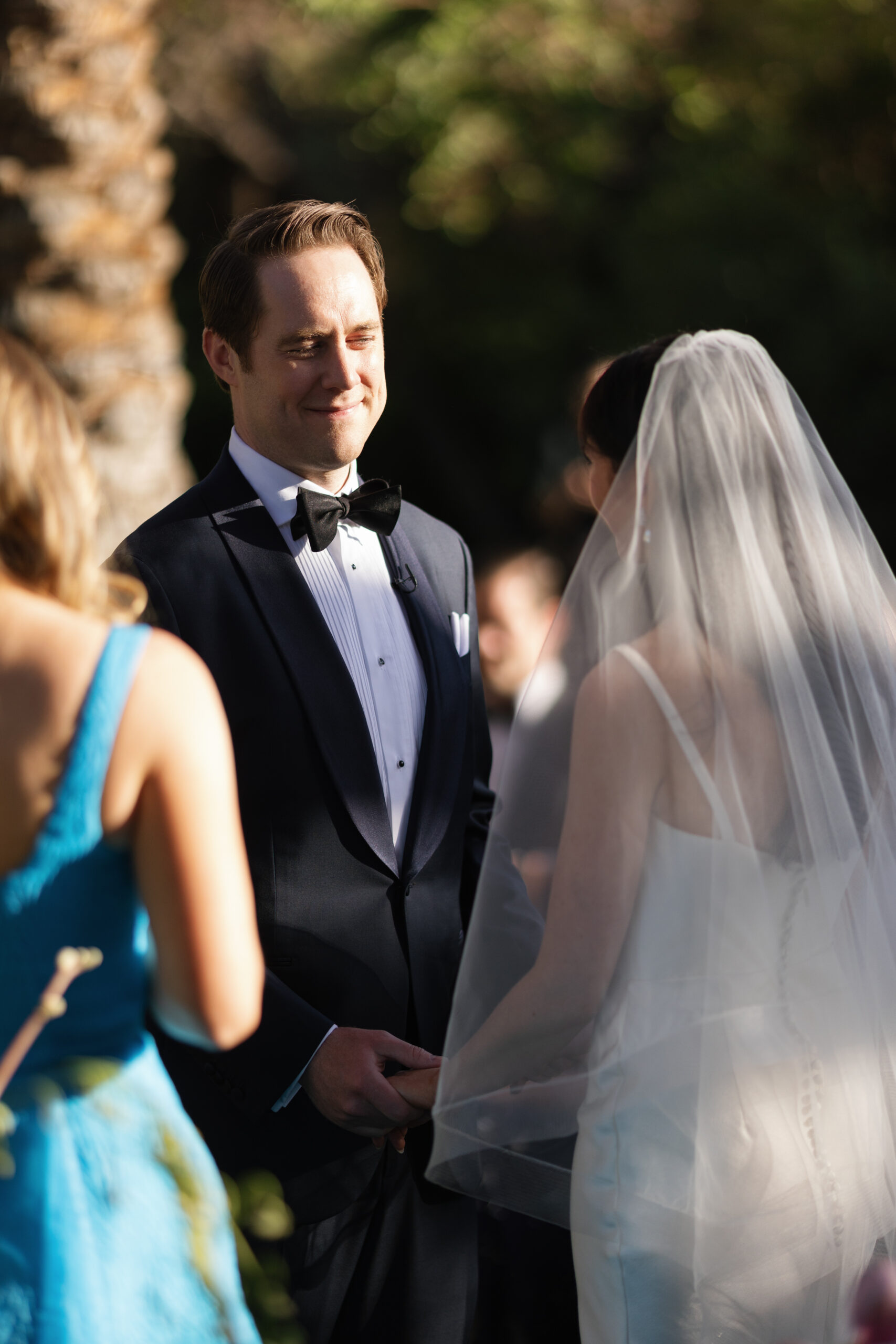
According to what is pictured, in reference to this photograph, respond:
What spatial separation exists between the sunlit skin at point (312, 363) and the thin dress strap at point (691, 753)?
766mm

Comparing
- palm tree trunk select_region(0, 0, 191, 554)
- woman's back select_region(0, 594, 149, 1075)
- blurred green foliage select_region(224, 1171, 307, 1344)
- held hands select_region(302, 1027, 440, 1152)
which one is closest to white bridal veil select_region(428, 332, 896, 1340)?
held hands select_region(302, 1027, 440, 1152)

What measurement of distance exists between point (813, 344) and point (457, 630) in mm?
7350

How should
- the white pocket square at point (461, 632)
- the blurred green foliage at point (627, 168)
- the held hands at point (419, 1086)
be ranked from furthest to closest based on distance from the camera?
the blurred green foliage at point (627, 168)
the white pocket square at point (461, 632)
the held hands at point (419, 1086)

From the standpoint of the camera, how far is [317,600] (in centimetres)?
224

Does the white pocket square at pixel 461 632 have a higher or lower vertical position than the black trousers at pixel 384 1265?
higher

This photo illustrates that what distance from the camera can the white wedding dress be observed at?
5.55 feet

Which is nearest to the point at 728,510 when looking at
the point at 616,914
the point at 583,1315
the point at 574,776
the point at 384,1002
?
the point at 574,776

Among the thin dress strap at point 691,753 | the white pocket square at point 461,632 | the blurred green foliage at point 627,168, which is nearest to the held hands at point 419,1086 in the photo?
the thin dress strap at point 691,753

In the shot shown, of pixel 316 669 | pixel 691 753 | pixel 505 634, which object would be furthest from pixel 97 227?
pixel 691 753

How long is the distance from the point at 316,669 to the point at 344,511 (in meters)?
0.34

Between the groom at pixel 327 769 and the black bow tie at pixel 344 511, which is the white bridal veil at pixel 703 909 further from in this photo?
the black bow tie at pixel 344 511

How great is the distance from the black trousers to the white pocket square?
95cm

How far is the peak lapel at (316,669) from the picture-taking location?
2.07m

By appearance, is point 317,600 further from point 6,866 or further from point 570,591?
point 6,866
